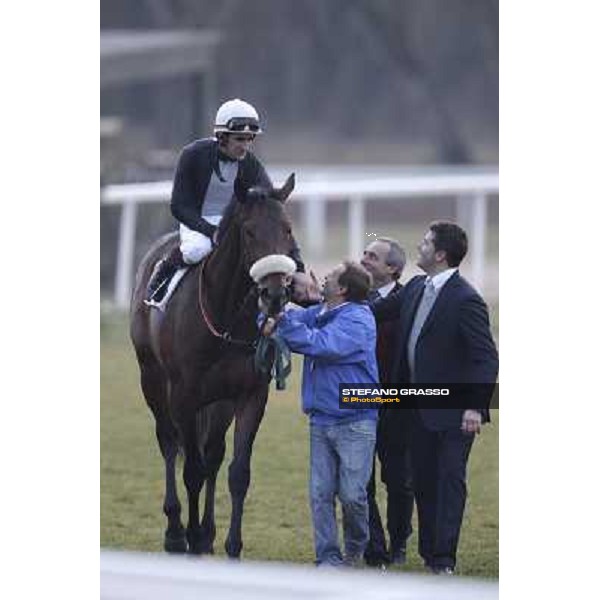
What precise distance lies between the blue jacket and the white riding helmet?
68 centimetres

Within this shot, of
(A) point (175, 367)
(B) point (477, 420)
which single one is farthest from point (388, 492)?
(A) point (175, 367)

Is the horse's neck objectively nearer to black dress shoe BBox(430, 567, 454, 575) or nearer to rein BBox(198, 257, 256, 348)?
rein BBox(198, 257, 256, 348)

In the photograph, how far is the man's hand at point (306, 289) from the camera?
20.0 feet

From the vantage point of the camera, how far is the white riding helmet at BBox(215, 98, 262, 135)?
250 inches

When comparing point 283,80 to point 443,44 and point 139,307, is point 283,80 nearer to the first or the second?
point 443,44

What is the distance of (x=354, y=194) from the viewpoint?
28.9ft

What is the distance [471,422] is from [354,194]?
8.91 feet

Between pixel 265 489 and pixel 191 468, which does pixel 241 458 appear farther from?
pixel 265 489

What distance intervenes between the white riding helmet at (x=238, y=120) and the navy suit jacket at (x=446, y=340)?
0.77 meters

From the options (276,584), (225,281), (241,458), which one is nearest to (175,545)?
(241,458)

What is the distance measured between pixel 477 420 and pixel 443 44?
1995mm

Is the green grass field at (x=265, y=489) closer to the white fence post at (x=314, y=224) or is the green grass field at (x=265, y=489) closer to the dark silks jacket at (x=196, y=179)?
the dark silks jacket at (x=196, y=179)

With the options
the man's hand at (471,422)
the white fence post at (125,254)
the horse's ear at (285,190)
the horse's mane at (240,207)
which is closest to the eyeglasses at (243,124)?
the horse's mane at (240,207)

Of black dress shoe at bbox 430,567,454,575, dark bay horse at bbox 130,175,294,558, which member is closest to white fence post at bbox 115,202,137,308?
dark bay horse at bbox 130,175,294,558
